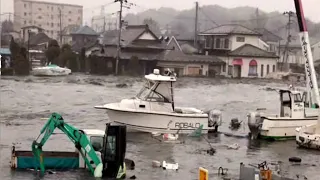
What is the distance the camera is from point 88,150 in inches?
514

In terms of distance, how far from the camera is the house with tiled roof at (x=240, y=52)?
2188 inches

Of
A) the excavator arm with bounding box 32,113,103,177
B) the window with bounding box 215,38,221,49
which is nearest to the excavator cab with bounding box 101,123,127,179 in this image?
the excavator arm with bounding box 32,113,103,177

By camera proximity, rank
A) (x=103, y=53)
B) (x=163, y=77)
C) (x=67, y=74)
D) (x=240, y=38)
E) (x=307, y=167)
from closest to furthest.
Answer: (x=307, y=167) → (x=163, y=77) → (x=67, y=74) → (x=103, y=53) → (x=240, y=38)

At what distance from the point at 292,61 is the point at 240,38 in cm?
1183

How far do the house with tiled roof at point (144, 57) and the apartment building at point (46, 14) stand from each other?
5724cm

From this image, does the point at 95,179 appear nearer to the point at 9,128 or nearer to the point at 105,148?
the point at 105,148

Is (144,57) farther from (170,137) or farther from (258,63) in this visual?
(170,137)

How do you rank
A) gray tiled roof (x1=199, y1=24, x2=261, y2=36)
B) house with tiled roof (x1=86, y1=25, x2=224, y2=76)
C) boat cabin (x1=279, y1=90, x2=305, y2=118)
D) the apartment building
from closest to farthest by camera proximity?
boat cabin (x1=279, y1=90, x2=305, y2=118)
house with tiled roof (x1=86, y1=25, x2=224, y2=76)
gray tiled roof (x1=199, y1=24, x2=261, y2=36)
the apartment building

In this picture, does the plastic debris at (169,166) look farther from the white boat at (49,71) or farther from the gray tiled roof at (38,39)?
the gray tiled roof at (38,39)

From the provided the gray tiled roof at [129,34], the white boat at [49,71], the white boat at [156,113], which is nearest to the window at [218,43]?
the gray tiled roof at [129,34]

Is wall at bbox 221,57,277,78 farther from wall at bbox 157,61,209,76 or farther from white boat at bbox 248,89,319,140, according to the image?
white boat at bbox 248,89,319,140

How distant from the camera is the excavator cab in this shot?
13086mm

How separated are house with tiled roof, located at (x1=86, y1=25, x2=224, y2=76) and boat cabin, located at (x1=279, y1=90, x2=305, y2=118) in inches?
1195

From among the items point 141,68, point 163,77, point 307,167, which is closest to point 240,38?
point 141,68
